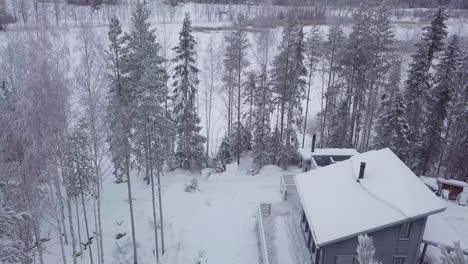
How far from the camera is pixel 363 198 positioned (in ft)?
53.0

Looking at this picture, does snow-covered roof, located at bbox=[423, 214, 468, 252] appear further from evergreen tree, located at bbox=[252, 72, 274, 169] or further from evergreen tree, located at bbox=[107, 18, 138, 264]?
evergreen tree, located at bbox=[107, 18, 138, 264]

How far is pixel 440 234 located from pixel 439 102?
14.0 meters

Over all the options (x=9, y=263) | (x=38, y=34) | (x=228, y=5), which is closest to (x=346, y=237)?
(x=9, y=263)

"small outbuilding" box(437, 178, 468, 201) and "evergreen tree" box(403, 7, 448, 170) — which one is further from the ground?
"evergreen tree" box(403, 7, 448, 170)

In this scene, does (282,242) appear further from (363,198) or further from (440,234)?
(440,234)

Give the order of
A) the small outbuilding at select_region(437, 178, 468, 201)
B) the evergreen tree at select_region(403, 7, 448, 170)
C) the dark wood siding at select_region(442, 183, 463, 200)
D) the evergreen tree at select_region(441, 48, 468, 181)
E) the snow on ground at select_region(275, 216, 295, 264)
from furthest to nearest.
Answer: the evergreen tree at select_region(441, 48, 468, 181), the evergreen tree at select_region(403, 7, 448, 170), the dark wood siding at select_region(442, 183, 463, 200), the small outbuilding at select_region(437, 178, 468, 201), the snow on ground at select_region(275, 216, 295, 264)

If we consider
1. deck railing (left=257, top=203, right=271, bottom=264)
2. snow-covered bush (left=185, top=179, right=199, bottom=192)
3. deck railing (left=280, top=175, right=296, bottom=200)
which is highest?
deck railing (left=280, top=175, right=296, bottom=200)

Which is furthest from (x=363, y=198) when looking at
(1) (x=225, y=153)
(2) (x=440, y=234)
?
(1) (x=225, y=153)

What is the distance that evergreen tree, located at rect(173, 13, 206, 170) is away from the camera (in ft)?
85.5

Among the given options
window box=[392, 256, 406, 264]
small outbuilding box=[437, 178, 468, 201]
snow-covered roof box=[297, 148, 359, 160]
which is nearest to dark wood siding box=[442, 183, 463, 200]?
small outbuilding box=[437, 178, 468, 201]

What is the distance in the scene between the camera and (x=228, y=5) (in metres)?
92.3

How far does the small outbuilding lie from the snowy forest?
11.2ft

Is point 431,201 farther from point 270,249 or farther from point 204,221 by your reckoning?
point 204,221

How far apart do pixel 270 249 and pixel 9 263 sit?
1202 cm
